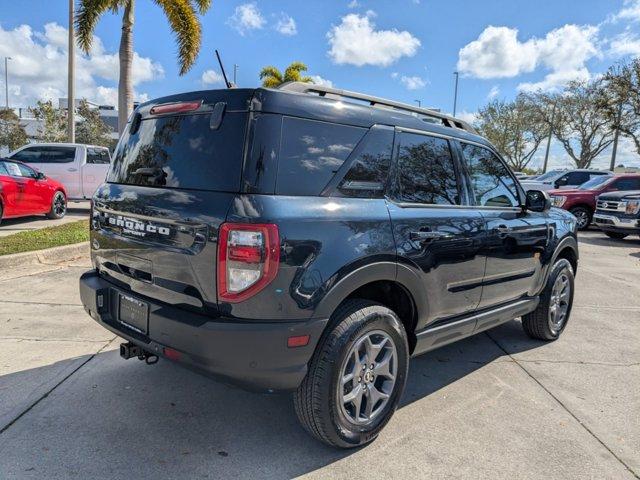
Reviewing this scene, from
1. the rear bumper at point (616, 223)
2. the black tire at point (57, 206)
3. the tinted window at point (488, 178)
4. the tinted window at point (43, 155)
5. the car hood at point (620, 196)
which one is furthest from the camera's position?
the tinted window at point (43, 155)

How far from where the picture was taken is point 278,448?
2844 millimetres

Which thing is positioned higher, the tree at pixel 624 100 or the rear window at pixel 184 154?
the tree at pixel 624 100

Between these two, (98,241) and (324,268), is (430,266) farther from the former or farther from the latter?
(98,241)

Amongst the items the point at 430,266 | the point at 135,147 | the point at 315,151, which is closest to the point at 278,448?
the point at 430,266

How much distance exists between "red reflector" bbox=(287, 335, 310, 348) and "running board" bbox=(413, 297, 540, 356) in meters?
0.98

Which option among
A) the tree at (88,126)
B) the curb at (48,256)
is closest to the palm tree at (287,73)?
the tree at (88,126)

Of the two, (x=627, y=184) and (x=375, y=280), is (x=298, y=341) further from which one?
(x=627, y=184)

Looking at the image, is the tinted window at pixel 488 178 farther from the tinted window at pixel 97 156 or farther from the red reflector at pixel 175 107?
the tinted window at pixel 97 156

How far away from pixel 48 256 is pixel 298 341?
5.85 meters

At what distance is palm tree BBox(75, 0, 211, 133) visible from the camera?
44.1 ft

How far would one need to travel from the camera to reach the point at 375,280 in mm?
2760

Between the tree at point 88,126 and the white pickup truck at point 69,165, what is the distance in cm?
2405

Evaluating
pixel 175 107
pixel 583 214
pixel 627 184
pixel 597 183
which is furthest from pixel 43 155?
pixel 627 184

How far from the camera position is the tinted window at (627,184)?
46.9ft
